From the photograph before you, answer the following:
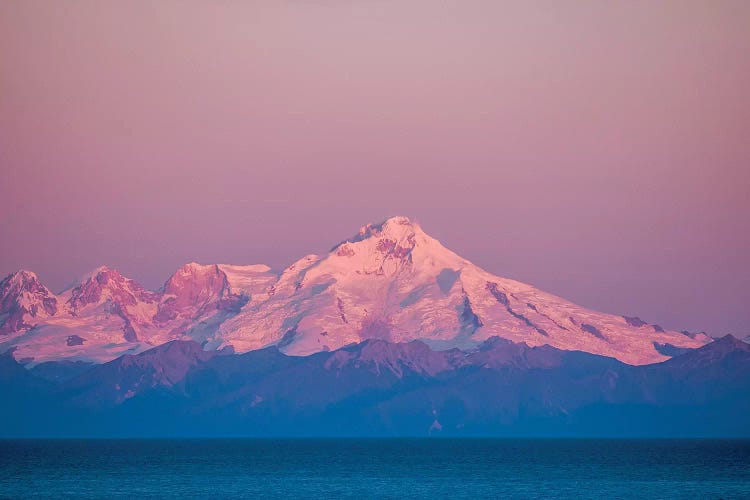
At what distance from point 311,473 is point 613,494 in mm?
53346

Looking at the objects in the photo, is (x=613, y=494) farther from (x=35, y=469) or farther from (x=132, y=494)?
(x=35, y=469)

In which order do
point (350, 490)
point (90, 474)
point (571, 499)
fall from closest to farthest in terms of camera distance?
point (571, 499) < point (350, 490) < point (90, 474)

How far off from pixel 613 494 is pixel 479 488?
1759cm

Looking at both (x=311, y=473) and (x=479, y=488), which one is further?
(x=311, y=473)

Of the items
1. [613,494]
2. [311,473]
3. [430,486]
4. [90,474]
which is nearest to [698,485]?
[613,494]

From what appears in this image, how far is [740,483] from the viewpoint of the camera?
168 metres

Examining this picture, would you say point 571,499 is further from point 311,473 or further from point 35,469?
point 35,469

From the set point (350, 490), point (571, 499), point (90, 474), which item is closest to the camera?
point (571, 499)

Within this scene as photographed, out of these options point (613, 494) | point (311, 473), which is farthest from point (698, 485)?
point (311, 473)

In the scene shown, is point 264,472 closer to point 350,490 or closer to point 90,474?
point 90,474

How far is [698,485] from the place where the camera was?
165875 millimetres

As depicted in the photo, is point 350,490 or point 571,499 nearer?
point 571,499

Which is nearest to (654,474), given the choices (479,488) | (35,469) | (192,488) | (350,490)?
(479,488)

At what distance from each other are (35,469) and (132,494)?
50726 mm
